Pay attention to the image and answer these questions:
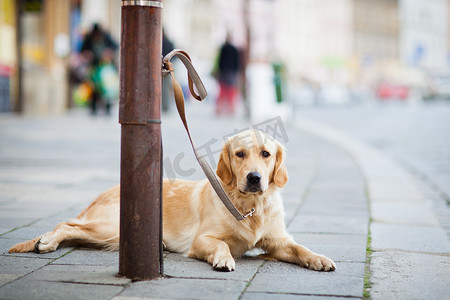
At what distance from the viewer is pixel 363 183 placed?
293 inches

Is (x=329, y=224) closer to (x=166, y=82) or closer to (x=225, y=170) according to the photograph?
(x=225, y=170)

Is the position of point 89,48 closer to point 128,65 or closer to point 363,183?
point 363,183

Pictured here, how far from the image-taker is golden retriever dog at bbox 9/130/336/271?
3816 mm

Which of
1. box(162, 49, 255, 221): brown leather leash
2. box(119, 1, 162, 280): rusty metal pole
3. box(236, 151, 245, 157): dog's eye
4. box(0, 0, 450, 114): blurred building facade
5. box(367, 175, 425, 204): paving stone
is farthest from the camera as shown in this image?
box(0, 0, 450, 114): blurred building facade

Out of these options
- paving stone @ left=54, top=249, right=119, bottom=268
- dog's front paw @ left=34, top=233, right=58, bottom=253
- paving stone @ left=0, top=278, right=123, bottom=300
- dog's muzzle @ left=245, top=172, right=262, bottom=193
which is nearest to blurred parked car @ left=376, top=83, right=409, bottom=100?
dog's muzzle @ left=245, top=172, right=262, bottom=193

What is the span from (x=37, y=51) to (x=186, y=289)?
646 inches

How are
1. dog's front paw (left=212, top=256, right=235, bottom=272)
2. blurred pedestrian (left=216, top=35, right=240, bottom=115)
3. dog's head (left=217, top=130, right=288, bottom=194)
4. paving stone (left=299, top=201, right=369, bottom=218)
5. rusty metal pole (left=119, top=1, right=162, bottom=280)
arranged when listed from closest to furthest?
rusty metal pole (left=119, top=1, right=162, bottom=280) < dog's front paw (left=212, top=256, right=235, bottom=272) < dog's head (left=217, top=130, right=288, bottom=194) < paving stone (left=299, top=201, right=369, bottom=218) < blurred pedestrian (left=216, top=35, right=240, bottom=115)

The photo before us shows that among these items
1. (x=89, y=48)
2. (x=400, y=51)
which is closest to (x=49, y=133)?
(x=89, y=48)

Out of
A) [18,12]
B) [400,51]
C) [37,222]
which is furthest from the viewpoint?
[400,51]

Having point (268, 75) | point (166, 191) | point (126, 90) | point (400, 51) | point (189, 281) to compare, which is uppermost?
point (400, 51)

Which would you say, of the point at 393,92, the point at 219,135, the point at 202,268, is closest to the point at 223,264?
the point at 202,268

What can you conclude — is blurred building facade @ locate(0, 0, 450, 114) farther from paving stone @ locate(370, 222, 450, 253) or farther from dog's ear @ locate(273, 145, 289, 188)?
dog's ear @ locate(273, 145, 289, 188)

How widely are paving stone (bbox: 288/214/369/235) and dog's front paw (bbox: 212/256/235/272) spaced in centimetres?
130

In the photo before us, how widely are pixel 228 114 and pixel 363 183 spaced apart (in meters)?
13.3
